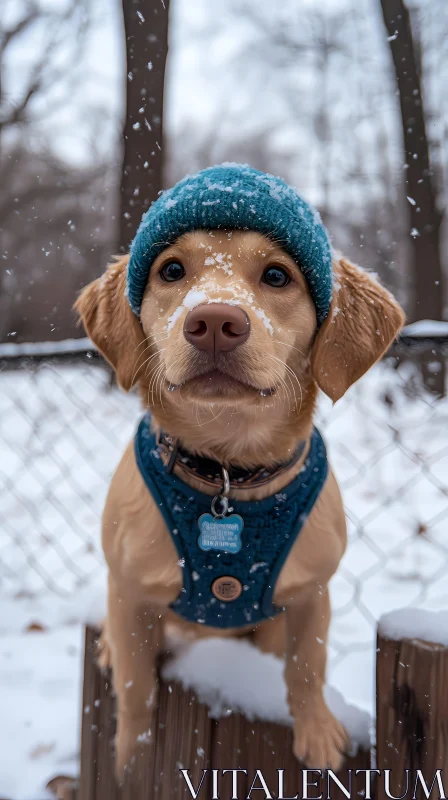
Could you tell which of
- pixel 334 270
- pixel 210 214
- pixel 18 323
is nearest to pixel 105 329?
pixel 210 214

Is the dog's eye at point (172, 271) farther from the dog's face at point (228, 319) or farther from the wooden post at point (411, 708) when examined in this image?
the wooden post at point (411, 708)

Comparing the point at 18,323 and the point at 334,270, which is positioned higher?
the point at 18,323

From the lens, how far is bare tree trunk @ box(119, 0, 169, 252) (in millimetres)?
3570

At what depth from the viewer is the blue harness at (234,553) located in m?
1.34

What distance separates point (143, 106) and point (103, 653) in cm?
330

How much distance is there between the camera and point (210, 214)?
1316 millimetres

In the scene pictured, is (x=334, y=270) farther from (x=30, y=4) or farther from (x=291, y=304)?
(x=30, y=4)

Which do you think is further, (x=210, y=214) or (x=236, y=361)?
(x=210, y=214)

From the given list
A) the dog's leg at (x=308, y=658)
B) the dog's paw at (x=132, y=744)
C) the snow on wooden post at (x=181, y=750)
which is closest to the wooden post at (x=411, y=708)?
the snow on wooden post at (x=181, y=750)

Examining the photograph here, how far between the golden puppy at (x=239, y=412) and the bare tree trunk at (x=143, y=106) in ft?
7.41

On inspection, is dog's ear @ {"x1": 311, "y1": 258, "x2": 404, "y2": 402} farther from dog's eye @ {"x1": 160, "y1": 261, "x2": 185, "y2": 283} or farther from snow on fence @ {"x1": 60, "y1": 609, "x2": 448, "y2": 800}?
snow on fence @ {"x1": 60, "y1": 609, "x2": 448, "y2": 800}

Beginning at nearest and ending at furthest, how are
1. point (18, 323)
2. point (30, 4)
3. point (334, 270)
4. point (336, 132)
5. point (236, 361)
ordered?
1. point (236, 361)
2. point (334, 270)
3. point (30, 4)
4. point (336, 132)
5. point (18, 323)

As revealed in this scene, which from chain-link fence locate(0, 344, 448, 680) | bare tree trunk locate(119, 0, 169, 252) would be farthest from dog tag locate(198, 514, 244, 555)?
bare tree trunk locate(119, 0, 169, 252)

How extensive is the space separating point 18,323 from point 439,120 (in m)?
5.12
